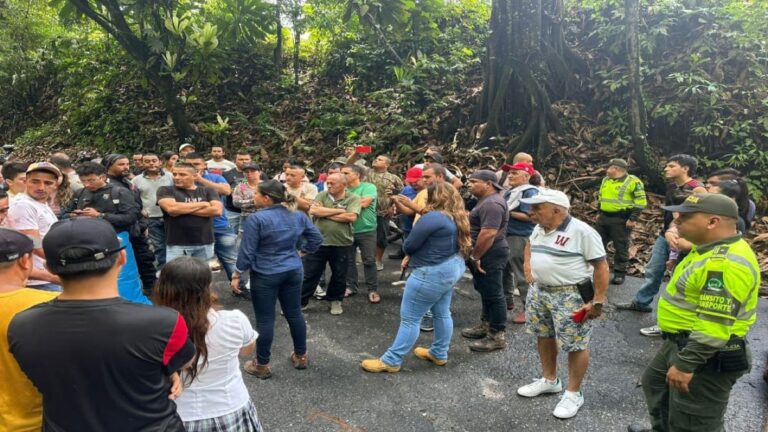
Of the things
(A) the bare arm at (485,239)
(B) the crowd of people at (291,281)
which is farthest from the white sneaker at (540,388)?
(A) the bare arm at (485,239)

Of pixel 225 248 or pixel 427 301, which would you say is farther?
pixel 225 248

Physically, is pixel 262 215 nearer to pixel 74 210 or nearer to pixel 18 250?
pixel 18 250

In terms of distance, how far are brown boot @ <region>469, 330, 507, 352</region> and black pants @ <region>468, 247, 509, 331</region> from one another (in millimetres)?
70

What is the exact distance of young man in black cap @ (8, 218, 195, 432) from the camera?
1506 mm

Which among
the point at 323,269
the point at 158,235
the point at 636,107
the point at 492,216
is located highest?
the point at 636,107

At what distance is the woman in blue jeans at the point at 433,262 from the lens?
3.80 metres

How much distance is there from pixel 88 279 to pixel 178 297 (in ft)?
1.76

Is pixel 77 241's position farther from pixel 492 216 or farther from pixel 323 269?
pixel 323 269

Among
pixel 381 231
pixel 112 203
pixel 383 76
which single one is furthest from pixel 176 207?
pixel 383 76

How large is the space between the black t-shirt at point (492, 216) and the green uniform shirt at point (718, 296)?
179cm

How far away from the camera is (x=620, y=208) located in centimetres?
600

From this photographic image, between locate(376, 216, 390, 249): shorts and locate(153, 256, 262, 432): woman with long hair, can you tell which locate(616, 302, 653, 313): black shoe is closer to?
locate(376, 216, 390, 249): shorts

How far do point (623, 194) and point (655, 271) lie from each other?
1.29 metres

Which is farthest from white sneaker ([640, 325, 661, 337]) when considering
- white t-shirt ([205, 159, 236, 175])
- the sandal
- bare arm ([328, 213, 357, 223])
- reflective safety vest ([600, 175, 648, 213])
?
white t-shirt ([205, 159, 236, 175])
